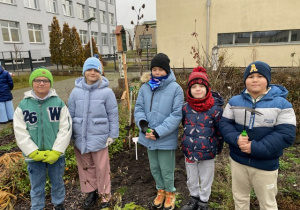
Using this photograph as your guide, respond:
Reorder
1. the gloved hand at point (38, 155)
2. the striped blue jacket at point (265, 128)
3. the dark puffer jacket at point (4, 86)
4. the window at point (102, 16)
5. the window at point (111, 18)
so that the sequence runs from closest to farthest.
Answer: the striped blue jacket at point (265, 128) → the gloved hand at point (38, 155) → the dark puffer jacket at point (4, 86) → the window at point (102, 16) → the window at point (111, 18)

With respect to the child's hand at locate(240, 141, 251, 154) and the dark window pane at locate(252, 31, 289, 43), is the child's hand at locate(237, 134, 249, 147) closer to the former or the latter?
the child's hand at locate(240, 141, 251, 154)

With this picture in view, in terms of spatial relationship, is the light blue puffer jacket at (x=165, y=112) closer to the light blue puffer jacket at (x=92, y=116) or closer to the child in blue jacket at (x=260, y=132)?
the light blue puffer jacket at (x=92, y=116)

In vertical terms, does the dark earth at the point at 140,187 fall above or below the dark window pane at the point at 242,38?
below

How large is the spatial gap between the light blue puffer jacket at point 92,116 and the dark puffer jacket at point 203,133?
92 cm

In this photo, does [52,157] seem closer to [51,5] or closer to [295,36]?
[295,36]

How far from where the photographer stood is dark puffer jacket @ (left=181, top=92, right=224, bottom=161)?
2240 millimetres

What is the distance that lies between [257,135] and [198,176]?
88 cm

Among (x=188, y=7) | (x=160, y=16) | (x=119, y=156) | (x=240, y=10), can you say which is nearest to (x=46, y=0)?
(x=160, y=16)

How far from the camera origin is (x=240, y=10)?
12148mm

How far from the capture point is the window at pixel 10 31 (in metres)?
17.6

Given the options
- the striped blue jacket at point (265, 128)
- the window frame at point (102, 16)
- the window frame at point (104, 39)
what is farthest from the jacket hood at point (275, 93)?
the window frame at point (102, 16)

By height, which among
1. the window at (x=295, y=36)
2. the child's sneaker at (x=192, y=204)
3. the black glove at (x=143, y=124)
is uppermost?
the window at (x=295, y=36)

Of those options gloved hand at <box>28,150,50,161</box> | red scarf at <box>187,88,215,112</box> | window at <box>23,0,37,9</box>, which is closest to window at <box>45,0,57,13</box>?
window at <box>23,0,37,9</box>

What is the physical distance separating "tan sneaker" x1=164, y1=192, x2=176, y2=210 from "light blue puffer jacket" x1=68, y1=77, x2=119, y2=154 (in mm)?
991
